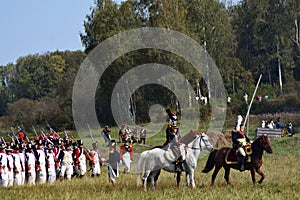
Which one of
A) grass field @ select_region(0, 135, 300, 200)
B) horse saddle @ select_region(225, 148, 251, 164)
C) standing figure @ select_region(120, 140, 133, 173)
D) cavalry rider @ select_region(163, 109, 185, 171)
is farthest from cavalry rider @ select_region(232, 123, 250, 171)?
standing figure @ select_region(120, 140, 133, 173)

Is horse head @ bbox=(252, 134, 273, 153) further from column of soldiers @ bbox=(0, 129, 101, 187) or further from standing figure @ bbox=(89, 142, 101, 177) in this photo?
standing figure @ bbox=(89, 142, 101, 177)

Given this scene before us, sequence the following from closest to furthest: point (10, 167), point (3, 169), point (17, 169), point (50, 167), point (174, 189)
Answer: point (174, 189) → point (3, 169) → point (10, 167) → point (17, 169) → point (50, 167)

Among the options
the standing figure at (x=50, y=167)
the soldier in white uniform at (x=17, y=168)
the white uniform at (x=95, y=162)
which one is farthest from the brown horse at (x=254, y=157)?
the soldier in white uniform at (x=17, y=168)

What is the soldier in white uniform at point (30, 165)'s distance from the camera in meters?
22.9

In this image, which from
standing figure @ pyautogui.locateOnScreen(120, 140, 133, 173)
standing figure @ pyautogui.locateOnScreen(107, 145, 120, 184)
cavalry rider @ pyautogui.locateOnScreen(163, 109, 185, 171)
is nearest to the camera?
cavalry rider @ pyautogui.locateOnScreen(163, 109, 185, 171)

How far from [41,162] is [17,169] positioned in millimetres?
1279

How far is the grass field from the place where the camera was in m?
17.0

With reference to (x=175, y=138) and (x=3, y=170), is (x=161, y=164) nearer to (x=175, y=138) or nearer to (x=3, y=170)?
(x=175, y=138)

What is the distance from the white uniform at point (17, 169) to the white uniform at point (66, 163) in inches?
79.3

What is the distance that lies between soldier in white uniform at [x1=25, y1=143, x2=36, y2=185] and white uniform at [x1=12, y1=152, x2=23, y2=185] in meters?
0.40

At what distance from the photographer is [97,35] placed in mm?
59438

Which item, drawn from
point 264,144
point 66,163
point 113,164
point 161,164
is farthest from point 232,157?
point 66,163

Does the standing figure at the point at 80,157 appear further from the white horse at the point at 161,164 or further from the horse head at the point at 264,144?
the horse head at the point at 264,144

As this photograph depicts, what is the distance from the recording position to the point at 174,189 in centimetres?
1881
